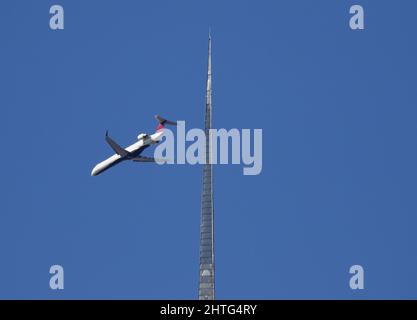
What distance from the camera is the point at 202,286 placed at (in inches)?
7549
